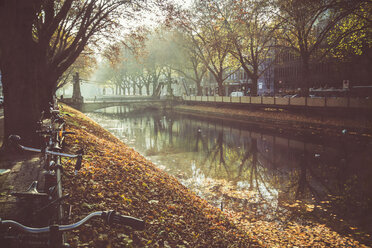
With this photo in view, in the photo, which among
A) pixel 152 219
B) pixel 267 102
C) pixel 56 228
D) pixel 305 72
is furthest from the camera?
pixel 267 102

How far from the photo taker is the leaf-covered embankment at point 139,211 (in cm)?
457

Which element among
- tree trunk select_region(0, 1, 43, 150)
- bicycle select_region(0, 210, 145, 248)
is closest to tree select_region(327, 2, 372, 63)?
tree trunk select_region(0, 1, 43, 150)

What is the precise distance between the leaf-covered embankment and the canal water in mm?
2348

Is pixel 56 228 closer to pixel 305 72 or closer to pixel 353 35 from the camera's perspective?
pixel 305 72

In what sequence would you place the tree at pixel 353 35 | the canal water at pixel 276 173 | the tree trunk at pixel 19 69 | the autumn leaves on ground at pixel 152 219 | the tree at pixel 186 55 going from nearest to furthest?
the autumn leaves on ground at pixel 152 219 → the tree trunk at pixel 19 69 → the canal water at pixel 276 173 → the tree at pixel 353 35 → the tree at pixel 186 55

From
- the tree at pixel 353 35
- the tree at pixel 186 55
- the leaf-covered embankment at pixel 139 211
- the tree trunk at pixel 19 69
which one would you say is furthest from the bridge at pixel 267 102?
the tree trunk at pixel 19 69

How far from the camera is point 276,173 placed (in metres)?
13.2

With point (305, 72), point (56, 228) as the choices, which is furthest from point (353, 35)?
point (56, 228)

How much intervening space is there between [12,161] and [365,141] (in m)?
20.5

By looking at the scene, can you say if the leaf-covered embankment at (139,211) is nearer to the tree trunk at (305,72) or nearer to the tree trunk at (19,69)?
the tree trunk at (19,69)

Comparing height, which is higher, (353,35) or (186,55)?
(186,55)

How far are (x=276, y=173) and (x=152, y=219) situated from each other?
9.25m

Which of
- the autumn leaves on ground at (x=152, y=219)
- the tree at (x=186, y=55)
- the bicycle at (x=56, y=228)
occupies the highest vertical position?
the tree at (x=186, y=55)

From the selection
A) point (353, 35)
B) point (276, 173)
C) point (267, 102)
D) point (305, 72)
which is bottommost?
point (276, 173)
